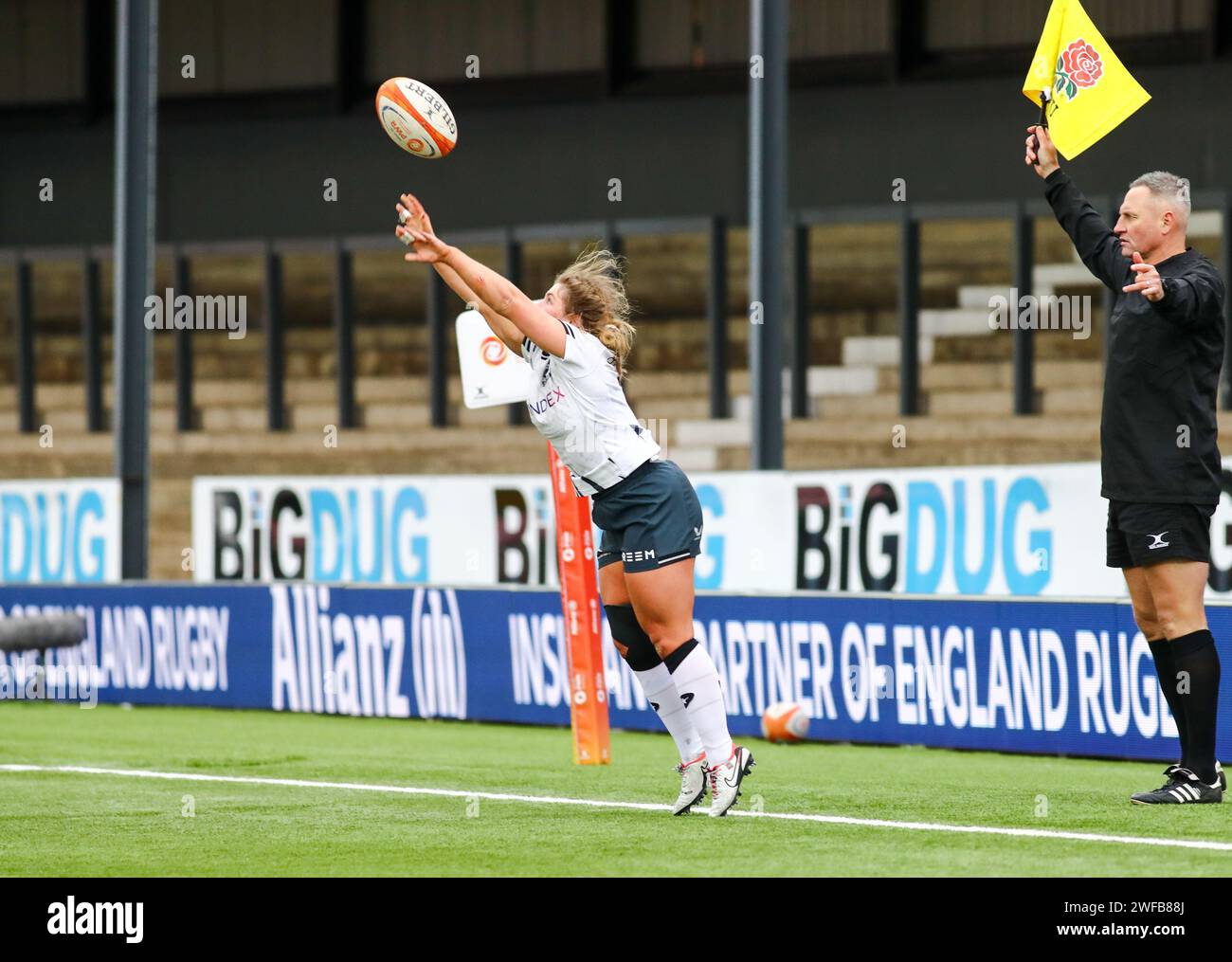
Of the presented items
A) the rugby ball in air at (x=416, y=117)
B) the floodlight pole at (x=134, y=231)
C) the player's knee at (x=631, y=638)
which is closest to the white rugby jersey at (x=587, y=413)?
the player's knee at (x=631, y=638)

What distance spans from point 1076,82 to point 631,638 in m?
2.78

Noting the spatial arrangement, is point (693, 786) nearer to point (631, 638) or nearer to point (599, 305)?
point (631, 638)

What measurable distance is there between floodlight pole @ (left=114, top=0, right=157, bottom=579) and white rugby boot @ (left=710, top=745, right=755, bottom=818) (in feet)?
37.3

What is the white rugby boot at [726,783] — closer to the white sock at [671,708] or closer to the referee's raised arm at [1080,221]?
the white sock at [671,708]

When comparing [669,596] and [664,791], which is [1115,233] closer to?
[669,596]

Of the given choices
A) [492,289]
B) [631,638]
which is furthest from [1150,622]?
[492,289]

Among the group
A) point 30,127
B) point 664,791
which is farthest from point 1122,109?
point 30,127

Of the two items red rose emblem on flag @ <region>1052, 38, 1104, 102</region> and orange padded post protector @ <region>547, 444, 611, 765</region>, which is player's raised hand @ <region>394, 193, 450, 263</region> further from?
orange padded post protector @ <region>547, 444, 611, 765</region>

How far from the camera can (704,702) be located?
27.3 feet

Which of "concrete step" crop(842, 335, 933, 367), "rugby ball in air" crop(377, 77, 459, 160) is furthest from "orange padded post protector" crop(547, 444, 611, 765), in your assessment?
"concrete step" crop(842, 335, 933, 367)

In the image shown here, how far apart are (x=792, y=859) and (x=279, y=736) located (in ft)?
22.6

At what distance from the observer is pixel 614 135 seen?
25.9 m

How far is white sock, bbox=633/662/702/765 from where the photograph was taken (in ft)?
27.8

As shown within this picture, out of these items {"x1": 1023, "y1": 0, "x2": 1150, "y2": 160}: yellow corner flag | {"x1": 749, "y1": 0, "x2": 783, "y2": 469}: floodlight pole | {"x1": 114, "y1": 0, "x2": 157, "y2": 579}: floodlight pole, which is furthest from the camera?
{"x1": 114, "y1": 0, "x2": 157, "y2": 579}: floodlight pole
